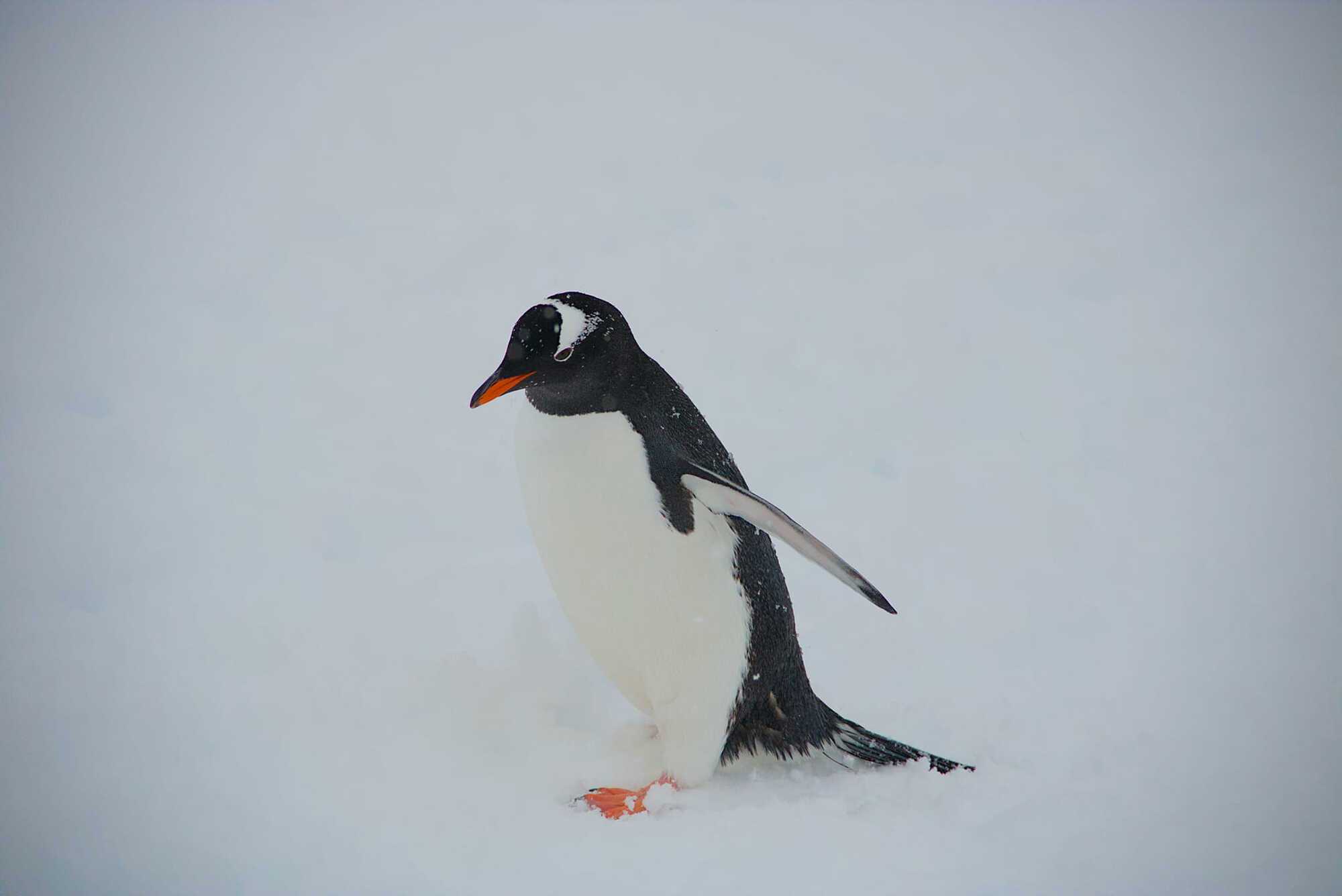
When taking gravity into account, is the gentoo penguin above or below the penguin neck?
below

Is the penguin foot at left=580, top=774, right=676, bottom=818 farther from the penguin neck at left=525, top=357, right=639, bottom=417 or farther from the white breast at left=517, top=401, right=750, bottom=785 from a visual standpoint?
the penguin neck at left=525, top=357, right=639, bottom=417

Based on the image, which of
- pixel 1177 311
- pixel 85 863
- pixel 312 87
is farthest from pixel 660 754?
pixel 312 87

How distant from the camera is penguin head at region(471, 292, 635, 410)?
82.0 inches

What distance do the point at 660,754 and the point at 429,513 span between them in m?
1.40

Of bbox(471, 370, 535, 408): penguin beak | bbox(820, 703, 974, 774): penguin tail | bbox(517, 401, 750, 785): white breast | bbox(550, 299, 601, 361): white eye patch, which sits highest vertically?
bbox(550, 299, 601, 361): white eye patch

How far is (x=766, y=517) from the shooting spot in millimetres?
2105

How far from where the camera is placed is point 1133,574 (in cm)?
312

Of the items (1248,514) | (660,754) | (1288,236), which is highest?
(1288,236)

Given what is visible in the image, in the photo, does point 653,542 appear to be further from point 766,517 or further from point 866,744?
point 866,744

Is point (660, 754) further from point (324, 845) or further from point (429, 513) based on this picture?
point (429, 513)

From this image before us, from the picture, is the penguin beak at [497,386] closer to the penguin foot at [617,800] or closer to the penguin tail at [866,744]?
the penguin foot at [617,800]

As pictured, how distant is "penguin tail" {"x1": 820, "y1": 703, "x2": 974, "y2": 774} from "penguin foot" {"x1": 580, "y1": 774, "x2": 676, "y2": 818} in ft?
1.42

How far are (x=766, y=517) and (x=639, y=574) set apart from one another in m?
0.30

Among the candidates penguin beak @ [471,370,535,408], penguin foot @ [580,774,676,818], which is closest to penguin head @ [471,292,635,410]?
penguin beak @ [471,370,535,408]
